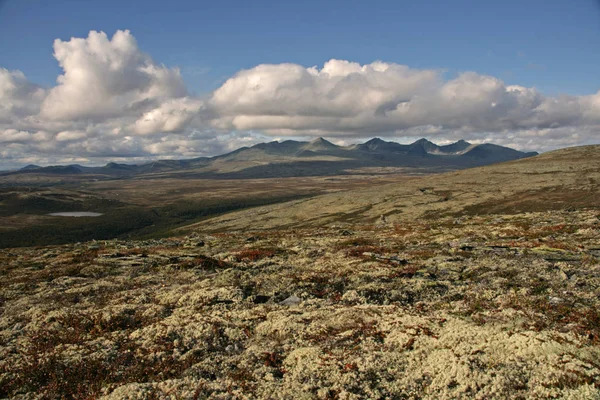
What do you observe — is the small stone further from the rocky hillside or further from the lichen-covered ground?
the rocky hillside

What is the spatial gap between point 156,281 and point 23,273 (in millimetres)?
12713

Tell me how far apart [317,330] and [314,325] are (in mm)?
459

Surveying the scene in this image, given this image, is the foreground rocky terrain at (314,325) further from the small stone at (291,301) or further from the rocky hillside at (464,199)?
the rocky hillside at (464,199)

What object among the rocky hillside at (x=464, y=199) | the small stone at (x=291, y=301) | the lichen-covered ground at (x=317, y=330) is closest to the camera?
the lichen-covered ground at (x=317, y=330)

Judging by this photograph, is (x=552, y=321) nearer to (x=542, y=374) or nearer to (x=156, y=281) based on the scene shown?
(x=542, y=374)

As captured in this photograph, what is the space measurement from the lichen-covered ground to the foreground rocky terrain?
0.06m

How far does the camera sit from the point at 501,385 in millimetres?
9625

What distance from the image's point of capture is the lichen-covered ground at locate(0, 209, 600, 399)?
1026 cm

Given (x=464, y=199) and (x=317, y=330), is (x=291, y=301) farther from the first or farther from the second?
(x=464, y=199)

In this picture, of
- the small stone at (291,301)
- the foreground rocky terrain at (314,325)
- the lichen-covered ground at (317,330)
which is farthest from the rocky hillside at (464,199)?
the small stone at (291,301)

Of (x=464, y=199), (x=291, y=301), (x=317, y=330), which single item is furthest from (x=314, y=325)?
(x=464, y=199)

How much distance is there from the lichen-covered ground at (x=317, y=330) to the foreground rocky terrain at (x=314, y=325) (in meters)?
0.06

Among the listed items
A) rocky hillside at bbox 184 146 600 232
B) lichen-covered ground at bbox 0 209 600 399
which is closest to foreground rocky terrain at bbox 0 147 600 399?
lichen-covered ground at bbox 0 209 600 399

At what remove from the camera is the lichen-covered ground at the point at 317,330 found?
10.3m
